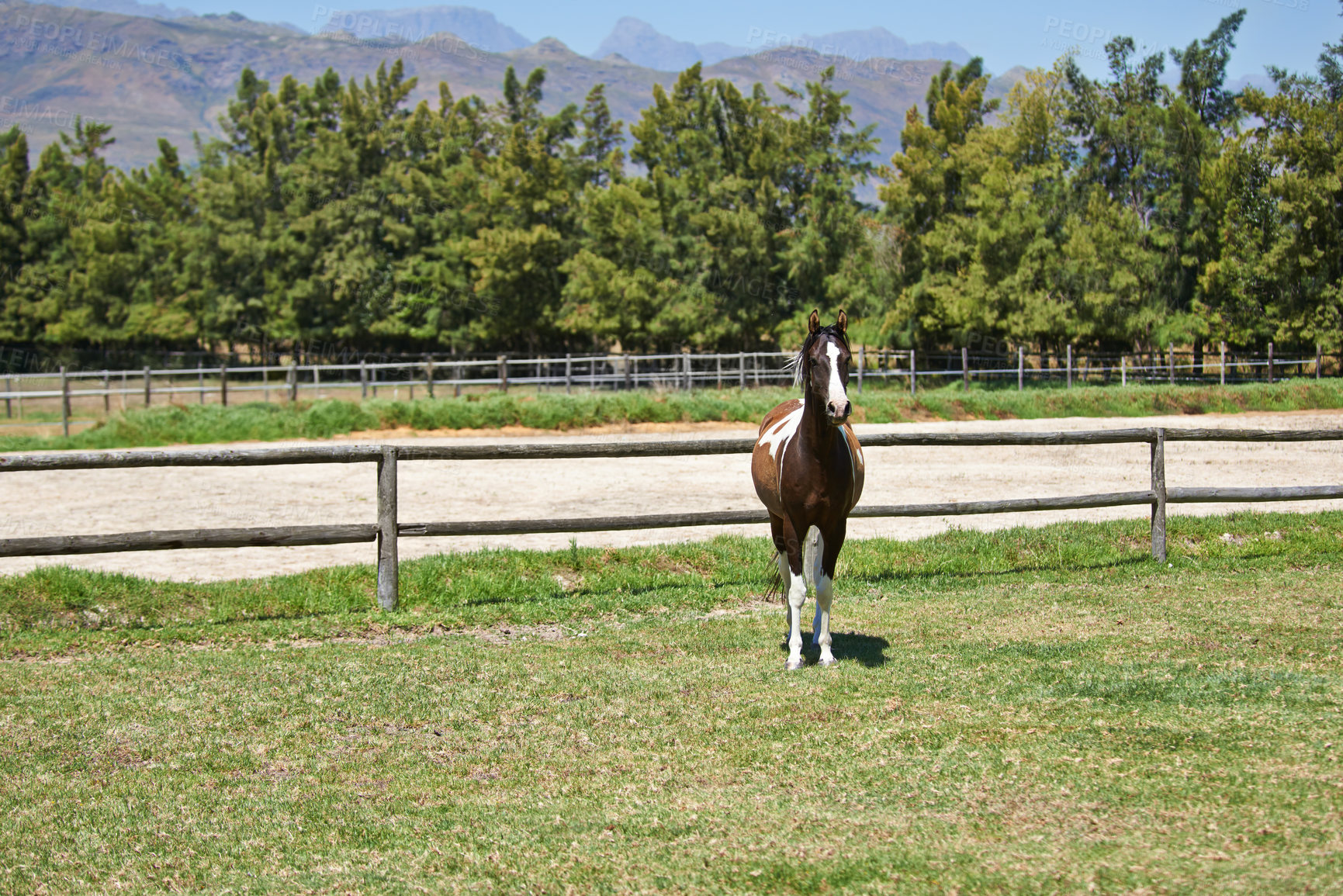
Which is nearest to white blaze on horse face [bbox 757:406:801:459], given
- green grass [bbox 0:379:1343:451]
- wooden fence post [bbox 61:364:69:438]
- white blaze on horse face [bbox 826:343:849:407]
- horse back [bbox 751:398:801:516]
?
horse back [bbox 751:398:801:516]

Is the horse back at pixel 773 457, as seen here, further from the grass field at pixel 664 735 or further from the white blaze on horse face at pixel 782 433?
the grass field at pixel 664 735

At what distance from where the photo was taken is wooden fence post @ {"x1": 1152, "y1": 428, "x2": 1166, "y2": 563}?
9.62m

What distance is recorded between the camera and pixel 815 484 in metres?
6.38

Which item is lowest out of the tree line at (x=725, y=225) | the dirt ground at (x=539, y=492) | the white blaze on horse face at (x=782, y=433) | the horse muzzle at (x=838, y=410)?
the dirt ground at (x=539, y=492)

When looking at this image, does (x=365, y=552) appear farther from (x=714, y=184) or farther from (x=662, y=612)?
(x=714, y=184)

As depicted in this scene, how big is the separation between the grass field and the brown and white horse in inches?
19.5

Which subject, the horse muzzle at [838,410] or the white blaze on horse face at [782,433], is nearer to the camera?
the horse muzzle at [838,410]

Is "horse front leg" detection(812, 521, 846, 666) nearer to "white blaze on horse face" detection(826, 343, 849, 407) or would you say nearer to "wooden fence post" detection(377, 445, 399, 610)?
"white blaze on horse face" detection(826, 343, 849, 407)

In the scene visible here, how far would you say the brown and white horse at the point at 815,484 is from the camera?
20.1ft

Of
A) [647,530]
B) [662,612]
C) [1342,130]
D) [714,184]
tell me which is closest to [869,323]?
[714,184]

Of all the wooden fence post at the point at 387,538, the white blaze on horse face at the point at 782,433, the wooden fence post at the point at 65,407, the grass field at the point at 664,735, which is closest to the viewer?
the grass field at the point at 664,735

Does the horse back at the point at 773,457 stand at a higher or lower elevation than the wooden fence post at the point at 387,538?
higher

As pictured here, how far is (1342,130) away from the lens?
117 ft

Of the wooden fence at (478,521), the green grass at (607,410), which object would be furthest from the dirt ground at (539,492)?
the green grass at (607,410)
